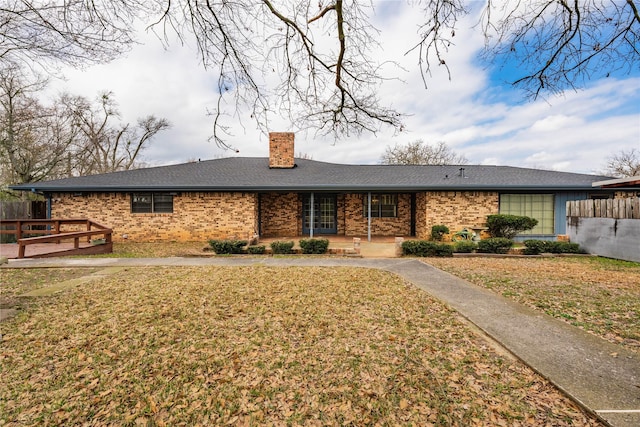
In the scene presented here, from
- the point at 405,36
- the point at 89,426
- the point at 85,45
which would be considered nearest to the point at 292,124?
the point at 405,36

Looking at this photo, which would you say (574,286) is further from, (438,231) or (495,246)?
(438,231)

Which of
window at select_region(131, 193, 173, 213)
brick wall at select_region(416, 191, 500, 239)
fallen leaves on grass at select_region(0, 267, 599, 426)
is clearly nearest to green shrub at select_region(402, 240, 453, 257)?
brick wall at select_region(416, 191, 500, 239)

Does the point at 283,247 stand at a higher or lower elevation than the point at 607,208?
A: lower

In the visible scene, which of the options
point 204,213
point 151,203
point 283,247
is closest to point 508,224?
point 283,247

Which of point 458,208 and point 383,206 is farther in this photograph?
point 383,206

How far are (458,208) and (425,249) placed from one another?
4.13m

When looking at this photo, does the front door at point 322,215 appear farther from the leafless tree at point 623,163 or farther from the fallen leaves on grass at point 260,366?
the leafless tree at point 623,163

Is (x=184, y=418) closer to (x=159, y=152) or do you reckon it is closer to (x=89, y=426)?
(x=89, y=426)

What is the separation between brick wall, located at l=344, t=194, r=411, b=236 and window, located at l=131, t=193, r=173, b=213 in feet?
27.2

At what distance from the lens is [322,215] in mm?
14422

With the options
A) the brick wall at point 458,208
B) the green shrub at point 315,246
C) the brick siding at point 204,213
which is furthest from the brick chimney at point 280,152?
the brick wall at point 458,208

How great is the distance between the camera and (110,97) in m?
24.4

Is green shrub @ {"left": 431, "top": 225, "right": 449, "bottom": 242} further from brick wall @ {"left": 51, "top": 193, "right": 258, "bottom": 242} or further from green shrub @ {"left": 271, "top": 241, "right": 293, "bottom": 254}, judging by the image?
brick wall @ {"left": 51, "top": 193, "right": 258, "bottom": 242}

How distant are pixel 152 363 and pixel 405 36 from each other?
479cm
